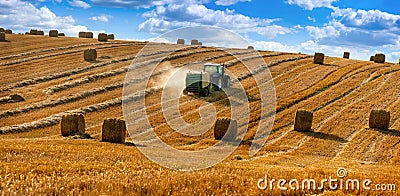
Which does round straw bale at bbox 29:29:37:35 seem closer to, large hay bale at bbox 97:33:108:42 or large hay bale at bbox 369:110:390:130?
large hay bale at bbox 97:33:108:42

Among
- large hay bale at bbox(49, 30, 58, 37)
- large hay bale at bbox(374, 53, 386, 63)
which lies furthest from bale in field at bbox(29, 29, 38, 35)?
large hay bale at bbox(374, 53, 386, 63)

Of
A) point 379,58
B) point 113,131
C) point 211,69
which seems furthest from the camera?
point 379,58

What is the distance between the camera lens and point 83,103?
31.3 m

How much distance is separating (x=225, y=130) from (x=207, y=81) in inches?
459

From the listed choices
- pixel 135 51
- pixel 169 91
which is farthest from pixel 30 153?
pixel 135 51

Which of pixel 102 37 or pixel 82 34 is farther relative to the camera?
pixel 82 34

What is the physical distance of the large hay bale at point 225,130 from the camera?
77.9 ft

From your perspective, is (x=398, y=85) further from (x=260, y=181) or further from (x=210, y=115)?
(x=260, y=181)

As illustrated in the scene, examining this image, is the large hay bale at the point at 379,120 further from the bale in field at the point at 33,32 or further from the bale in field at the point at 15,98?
the bale in field at the point at 33,32

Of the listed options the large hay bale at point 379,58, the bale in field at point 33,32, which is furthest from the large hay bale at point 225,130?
the bale in field at point 33,32

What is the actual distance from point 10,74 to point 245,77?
22573 millimetres

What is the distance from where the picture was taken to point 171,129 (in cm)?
2561

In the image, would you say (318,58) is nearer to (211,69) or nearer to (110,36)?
(211,69)

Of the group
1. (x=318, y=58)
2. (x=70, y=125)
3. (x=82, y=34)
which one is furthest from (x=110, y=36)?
(x=70, y=125)
